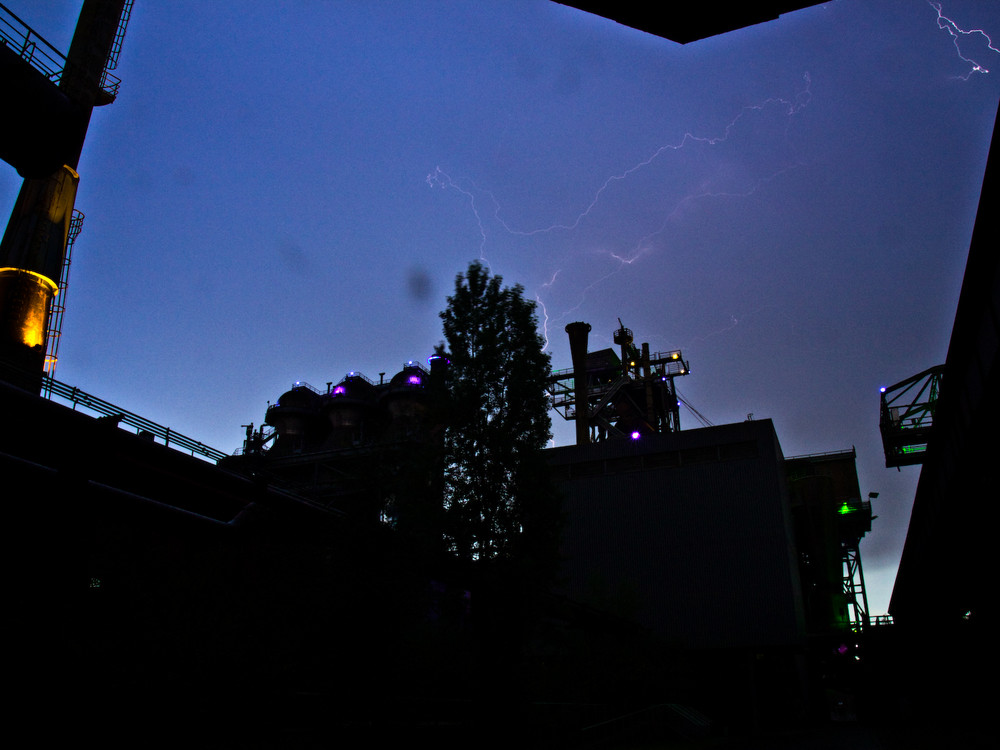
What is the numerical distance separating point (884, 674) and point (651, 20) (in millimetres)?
61999

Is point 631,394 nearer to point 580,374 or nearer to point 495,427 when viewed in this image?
point 580,374

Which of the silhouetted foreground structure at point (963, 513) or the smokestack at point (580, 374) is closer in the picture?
the silhouetted foreground structure at point (963, 513)

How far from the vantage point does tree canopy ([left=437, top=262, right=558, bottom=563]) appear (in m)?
17.3

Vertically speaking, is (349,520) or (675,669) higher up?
(349,520)

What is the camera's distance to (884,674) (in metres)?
51.9

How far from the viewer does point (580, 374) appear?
59.0 m

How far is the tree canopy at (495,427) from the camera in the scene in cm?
1727

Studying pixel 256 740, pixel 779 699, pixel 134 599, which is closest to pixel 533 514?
pixel 256 740

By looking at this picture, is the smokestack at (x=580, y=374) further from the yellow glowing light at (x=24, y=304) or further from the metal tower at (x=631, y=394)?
the yellow glowing light at (x=24, y=304)

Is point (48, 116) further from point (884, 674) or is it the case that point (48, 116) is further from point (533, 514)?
point (884, 674)

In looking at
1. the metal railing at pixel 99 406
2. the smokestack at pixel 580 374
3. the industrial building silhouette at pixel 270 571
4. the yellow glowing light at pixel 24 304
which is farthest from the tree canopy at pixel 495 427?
the smokestack at pixel 580 374

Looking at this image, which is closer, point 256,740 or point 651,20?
point 651,20

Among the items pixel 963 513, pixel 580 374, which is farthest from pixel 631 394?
pixel 963 513

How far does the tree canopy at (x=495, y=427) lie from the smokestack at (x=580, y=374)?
3753cm
